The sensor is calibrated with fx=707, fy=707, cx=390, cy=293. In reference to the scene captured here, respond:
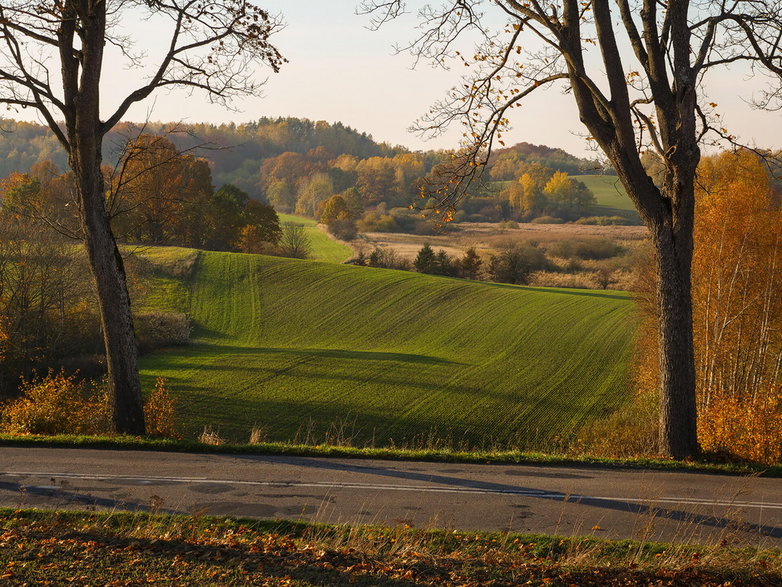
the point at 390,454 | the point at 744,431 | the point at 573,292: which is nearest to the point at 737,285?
the point at 744,431

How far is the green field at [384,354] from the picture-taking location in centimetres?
2895

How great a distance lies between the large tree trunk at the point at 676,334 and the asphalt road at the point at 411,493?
881 mm

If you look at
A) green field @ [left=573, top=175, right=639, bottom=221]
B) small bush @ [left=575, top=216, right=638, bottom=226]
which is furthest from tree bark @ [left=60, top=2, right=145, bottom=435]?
small bush @ [left=575, top=216, right=638, bottom=226]

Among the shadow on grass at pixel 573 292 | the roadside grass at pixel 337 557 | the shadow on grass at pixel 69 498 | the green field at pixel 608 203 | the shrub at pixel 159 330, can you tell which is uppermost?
the green field at pixel 608 203

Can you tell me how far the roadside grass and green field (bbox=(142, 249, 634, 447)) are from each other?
12104 mm

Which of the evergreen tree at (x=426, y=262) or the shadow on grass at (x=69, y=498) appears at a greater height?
the evergreen tree at (x=426, y=262)

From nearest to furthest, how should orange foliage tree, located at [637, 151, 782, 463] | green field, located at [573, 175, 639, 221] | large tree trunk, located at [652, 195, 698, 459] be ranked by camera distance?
1. large tree trunk, located at [652, 195, 698, 459]
2. orange foliage tree, located at [637, 151, 782, 463]
3. green field, located at [573, 175, 639, 221]

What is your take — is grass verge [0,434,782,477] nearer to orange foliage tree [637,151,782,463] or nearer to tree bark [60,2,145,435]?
tree bark [60,2,145,435]

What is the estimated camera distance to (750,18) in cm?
1075

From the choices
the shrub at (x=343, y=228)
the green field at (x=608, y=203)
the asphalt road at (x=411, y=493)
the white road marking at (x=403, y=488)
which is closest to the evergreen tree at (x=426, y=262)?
the shrub at (x=343, y=228)

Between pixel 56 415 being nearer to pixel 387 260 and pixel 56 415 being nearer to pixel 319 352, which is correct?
pixel 319 352

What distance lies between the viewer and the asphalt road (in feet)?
26.9

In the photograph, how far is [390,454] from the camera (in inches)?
452

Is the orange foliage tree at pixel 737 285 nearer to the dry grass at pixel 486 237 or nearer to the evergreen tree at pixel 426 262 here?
the evergreen tree at pixel 426 262
